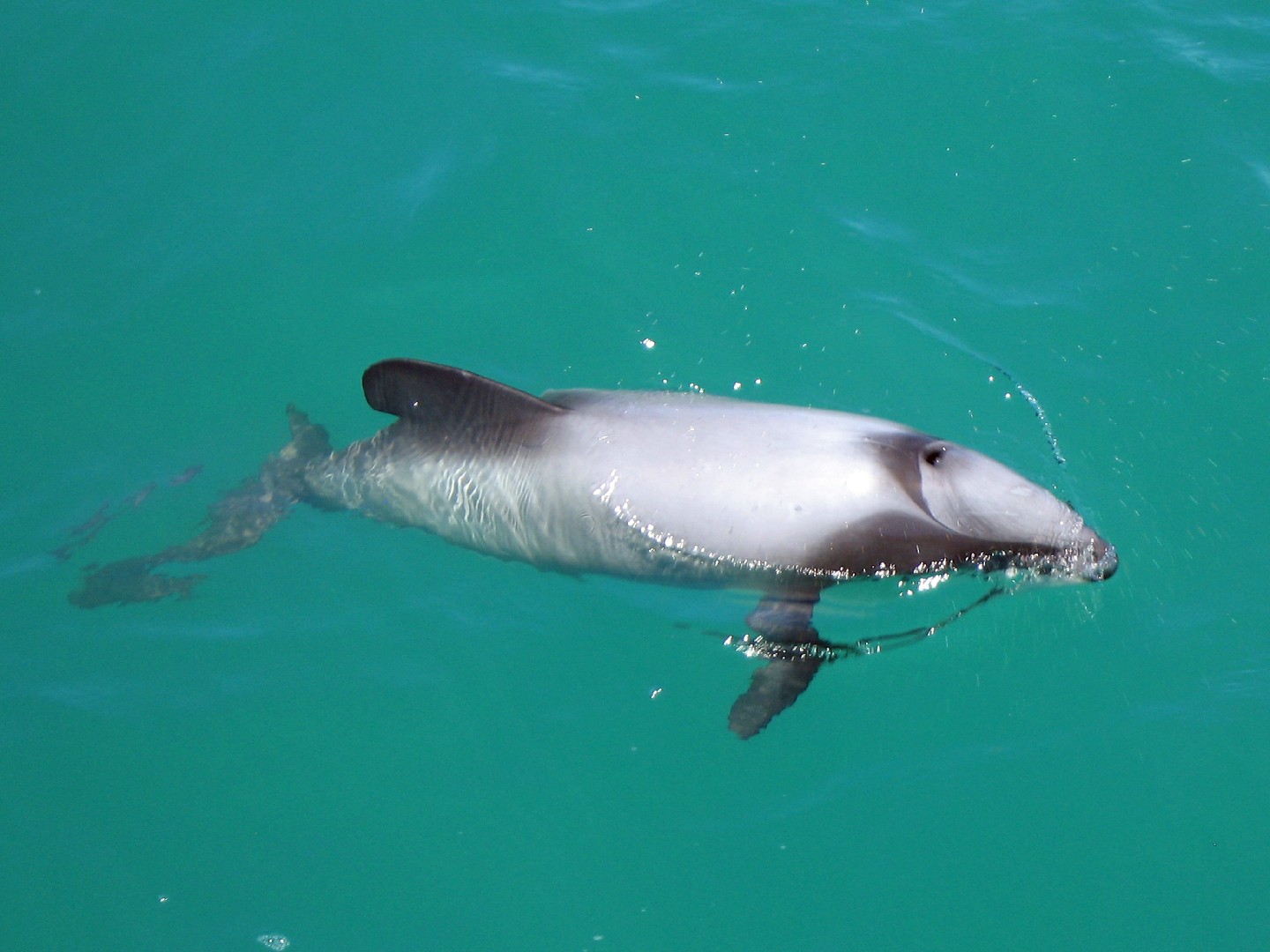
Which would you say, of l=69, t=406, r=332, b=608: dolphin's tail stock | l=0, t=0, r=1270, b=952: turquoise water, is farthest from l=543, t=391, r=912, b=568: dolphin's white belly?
l=69, t=406, r=332, b=608: dolphin's tail stock

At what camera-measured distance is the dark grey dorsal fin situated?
714 cm

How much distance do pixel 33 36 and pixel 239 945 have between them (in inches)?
367

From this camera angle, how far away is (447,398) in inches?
286

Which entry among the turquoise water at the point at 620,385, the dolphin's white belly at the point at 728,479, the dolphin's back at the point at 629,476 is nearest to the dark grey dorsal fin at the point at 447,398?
the dolphin's back at the point at 629,476

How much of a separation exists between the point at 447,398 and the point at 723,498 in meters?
1.97

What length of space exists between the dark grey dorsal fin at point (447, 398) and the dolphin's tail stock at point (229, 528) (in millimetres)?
1063

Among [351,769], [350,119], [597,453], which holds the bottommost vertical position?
[351,769]

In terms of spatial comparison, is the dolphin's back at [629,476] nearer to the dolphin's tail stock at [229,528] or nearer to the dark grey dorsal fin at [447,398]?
the dark grey dorsal fin at [447,398]

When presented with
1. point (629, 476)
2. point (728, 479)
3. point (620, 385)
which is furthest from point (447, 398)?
point (728, 479)

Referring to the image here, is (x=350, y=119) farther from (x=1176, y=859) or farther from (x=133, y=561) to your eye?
(x=1176, y=859)

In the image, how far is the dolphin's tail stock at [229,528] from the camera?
25.1 feet

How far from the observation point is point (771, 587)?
277 inches

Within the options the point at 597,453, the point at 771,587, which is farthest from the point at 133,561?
the point at 771,587

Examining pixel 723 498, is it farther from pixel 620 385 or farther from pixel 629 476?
pixel 620 385
